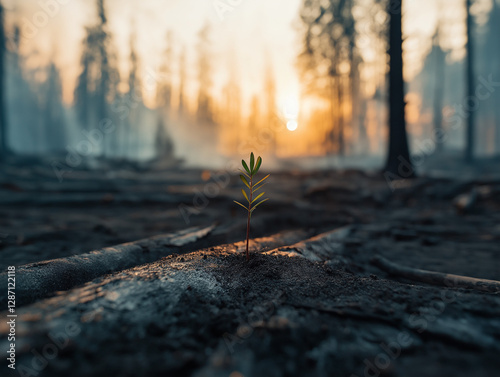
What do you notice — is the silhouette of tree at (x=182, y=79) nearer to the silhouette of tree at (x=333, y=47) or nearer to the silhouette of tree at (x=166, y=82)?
the silhouette of tree at (x=166, y=82)

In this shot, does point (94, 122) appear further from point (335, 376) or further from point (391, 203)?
point (335, 376)

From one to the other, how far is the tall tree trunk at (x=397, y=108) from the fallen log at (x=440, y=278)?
6.36m

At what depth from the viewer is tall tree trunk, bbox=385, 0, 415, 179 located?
819 cm

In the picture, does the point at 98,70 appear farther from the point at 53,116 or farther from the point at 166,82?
the point at 53,116

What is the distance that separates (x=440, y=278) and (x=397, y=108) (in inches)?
290

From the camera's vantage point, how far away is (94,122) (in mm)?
43938

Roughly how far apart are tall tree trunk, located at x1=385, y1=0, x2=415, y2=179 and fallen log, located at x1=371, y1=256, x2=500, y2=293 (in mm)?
6360

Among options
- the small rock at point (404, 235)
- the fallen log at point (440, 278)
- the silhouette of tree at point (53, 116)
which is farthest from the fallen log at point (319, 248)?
the silhouette of tree at point (53, 116)

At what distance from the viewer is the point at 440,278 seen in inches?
93.7

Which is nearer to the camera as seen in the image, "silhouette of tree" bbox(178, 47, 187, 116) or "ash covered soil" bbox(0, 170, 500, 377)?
"ash covered soil" bbox(0, 170, 500, 377)

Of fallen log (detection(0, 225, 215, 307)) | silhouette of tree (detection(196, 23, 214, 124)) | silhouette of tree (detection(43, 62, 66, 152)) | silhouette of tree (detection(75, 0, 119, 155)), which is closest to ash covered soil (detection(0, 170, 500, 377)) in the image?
fallen log (detection(0, 225, 215, 307))

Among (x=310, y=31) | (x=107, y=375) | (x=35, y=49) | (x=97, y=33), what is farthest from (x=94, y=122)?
(x=107, y=375)

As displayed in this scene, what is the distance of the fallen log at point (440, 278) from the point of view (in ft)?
6.83

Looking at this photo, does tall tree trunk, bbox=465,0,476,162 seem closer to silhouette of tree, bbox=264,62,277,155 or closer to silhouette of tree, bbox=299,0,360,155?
silhouette of tree, bbox=299,0,360,155
